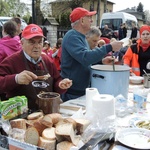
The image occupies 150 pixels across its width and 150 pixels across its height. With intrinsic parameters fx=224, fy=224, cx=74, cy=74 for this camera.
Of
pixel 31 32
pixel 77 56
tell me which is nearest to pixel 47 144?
pixel 31 32

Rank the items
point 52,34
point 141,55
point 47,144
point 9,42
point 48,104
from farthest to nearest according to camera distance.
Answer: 1. point 52,34
2. point 141,55
3. point 9,42
4. point 48,104
5. point 47,144

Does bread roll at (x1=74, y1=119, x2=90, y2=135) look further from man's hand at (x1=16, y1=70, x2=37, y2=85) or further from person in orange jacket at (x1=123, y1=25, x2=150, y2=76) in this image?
person in orange jacket at (x1=123, y1=25, x2=150, y2=76)

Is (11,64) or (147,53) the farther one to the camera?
(147,53)

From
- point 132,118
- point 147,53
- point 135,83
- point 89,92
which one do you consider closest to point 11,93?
point 89,92

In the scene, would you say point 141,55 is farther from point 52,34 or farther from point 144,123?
point 52,34

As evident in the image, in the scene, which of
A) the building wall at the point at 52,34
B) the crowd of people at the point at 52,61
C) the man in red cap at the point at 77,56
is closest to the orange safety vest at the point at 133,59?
the crowd of people at the point at 52,61

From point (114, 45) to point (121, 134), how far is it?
2.80ft

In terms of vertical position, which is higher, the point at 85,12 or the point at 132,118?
the point at 85,12

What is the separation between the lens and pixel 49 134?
100cm

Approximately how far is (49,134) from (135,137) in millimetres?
454

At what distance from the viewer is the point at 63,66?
6.82 ft

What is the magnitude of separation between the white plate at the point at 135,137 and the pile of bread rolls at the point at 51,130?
195 mm

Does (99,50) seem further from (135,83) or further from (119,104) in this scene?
(135,83)

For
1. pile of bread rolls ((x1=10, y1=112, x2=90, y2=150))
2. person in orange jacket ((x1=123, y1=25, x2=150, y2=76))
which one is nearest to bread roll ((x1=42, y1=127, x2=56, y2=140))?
pile of bread rolls ((x1=10, y1=112, x2=90, y2=150))
